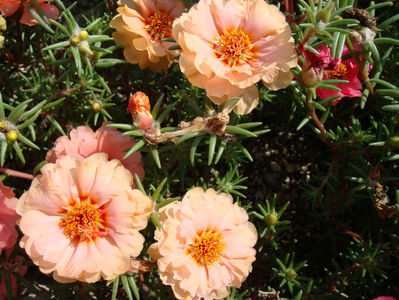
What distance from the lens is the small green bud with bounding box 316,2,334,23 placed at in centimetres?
155

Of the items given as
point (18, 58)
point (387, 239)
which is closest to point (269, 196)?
point (387, 239)

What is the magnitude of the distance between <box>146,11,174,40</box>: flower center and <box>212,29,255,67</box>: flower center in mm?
311

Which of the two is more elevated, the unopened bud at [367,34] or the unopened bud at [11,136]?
the unopened bud at [367,34]

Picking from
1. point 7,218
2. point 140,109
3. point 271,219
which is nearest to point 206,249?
point 271,219

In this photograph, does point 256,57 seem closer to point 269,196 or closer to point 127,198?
point 127,198

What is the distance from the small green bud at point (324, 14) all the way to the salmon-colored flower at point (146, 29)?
2.16 ft

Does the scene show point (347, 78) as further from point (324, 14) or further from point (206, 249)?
point (206, 249)

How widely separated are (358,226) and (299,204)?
1.22 feet

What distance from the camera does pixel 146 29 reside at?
1.87 m

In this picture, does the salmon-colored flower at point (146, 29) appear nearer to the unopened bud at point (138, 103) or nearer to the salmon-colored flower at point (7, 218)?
the unopened bud at point (138, 103)

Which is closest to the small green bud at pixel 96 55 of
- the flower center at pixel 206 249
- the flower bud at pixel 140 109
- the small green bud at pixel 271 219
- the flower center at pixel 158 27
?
the flower center at pixel 158 27

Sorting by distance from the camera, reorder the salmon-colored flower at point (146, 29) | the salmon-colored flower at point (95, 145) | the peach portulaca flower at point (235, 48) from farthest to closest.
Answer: the salmon-colored flower at point (146, 29) < the salmon-colored flower at point (95, 145) < the peach portulaca flower at point (235, 48)

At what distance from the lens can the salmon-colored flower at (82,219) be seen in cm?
145

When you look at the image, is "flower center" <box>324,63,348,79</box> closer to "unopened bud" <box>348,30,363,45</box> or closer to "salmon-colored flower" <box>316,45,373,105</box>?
"salmon-colored flower" <box>316,45,373,105</box>
